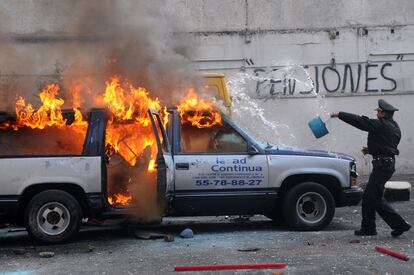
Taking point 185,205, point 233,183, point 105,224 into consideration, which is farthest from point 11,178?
point 233,183

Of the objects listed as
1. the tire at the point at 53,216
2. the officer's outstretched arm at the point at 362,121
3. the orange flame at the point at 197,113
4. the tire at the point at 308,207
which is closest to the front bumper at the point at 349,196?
the tire at the point at 308,207

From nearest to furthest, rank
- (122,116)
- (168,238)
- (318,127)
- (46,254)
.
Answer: (46,254), (168,238), (122,116), (318,127)

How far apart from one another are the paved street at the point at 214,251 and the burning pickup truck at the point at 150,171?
13.8 inches

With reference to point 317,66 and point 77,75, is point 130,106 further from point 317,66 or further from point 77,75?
point 317,66

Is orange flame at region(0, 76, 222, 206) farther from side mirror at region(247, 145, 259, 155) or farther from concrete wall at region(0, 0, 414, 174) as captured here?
concrete wall at region(0, 0, 414, 174)

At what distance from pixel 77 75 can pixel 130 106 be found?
92 cm

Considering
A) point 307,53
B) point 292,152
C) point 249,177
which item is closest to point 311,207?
point 292,152

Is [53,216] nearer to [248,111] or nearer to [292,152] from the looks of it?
[292,152]

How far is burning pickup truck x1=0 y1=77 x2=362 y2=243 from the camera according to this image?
22.9 feet

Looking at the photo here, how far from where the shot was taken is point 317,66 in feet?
48.7

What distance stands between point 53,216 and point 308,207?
136 inches

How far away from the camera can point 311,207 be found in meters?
7.73

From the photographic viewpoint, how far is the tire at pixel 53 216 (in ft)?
22.7

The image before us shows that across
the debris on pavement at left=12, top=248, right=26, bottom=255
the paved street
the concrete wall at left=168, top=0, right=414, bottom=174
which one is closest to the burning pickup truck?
the debris on pavement at left=12, top=248, right=26, bottom=255
